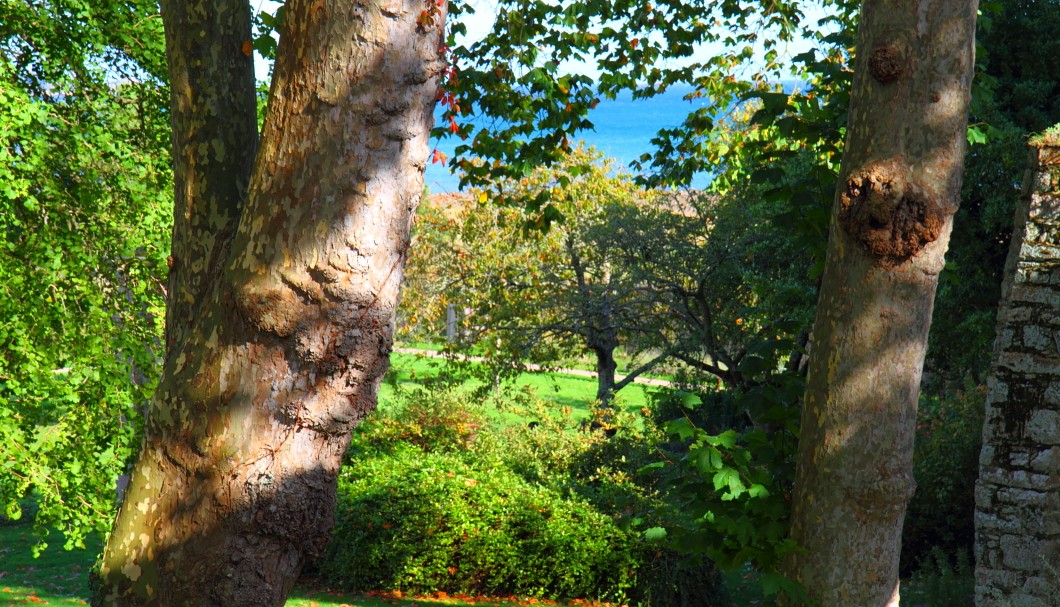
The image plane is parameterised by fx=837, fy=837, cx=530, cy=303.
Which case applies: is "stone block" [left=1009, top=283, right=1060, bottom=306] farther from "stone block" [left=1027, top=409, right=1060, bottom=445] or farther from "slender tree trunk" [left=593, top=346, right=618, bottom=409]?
"slender tree trunk" [left=593, top=346, right=618, bottom=409]

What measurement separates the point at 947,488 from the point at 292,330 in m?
8.72

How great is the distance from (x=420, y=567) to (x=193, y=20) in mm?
7514

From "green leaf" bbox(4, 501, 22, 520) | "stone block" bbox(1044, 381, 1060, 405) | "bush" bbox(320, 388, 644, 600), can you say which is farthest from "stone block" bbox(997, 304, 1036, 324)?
"green leaf" bbox(4, 501, 22, 520)

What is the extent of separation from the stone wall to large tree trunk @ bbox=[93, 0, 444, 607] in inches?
164

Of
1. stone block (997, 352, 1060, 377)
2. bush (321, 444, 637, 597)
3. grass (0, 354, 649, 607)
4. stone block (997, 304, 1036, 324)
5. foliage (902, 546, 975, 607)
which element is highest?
stone block (997, 304, 1036, 324)

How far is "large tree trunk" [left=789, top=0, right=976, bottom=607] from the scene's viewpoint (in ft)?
9.20

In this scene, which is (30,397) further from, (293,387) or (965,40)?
(965,40)

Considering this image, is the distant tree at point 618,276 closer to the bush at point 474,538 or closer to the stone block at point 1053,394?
the bush at point 474,538

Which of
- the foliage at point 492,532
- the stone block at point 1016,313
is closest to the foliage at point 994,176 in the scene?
the foliage at point 492,532

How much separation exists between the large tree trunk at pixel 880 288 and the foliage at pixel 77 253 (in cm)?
675

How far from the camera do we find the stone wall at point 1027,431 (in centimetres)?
476

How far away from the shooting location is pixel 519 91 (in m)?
6.74

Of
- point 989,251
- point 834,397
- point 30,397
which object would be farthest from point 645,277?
point 834,397

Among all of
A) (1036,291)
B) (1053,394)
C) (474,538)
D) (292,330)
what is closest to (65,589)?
(474,538)
